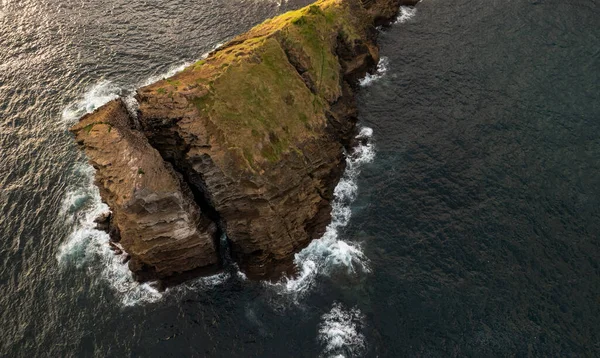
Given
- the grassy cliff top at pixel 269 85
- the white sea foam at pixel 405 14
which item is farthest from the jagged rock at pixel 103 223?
the white sea foam at pixel 405 14

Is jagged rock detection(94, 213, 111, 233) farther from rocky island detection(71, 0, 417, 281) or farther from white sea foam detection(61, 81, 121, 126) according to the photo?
white sea foam detection(61, 81, 121, 126)

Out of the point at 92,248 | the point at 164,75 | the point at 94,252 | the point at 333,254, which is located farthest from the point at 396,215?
the point at 164,75

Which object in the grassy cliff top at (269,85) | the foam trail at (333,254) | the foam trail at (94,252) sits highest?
the grassy cliff top at (269,85)

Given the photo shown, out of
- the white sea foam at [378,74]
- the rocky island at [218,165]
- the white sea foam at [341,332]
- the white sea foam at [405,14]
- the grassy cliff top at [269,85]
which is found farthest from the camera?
the white sea foam at [405,14]

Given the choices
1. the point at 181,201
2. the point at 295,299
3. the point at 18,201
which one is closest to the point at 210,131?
the point at 181,201

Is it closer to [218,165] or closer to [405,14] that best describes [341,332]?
[218,165]

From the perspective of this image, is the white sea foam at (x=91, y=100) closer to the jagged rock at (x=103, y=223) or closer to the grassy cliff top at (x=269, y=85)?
the jagged rock at (x=103, y=223)
